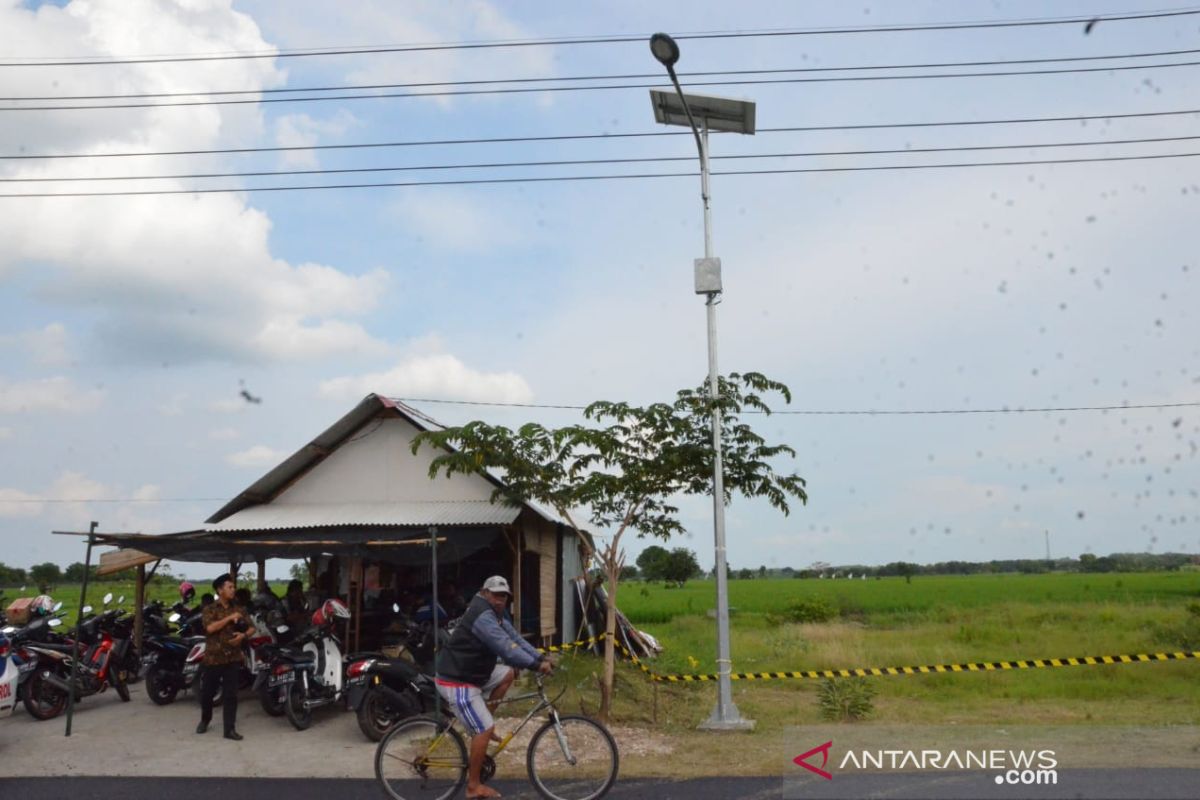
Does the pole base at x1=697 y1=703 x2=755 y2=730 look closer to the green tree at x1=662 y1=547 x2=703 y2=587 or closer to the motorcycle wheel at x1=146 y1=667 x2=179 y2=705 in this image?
the motorcycle wheel at x1=146 y1=667 x2=179 y2=705

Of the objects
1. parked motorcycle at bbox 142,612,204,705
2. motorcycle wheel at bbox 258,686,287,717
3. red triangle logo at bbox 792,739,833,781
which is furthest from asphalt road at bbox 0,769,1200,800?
parked motorcycle at bbox 142,612,204,705

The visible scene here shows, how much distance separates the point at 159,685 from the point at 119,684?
0.67 m

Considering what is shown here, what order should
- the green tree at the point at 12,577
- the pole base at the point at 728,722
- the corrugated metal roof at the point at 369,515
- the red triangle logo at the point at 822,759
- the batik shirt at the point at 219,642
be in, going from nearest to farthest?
1. the red triangle logo at the point at 822,759
2. the batik shirt at the point at 219,642
3. the pole base at the point at 728,722
4. the corrugated metal roof at the point at 369,515
5. the green tree at the point at 12,577

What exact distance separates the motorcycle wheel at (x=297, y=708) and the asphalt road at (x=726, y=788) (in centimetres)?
208

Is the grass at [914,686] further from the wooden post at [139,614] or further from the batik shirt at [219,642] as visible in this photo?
the wooden post at [139,614]

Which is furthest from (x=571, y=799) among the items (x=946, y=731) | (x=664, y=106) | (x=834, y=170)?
(x=834, y=170)

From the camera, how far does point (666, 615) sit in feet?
142

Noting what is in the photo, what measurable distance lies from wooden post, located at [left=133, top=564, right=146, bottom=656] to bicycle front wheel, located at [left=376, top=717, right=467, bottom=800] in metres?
9.05

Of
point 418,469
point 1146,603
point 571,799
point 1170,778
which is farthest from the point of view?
point 1146,603

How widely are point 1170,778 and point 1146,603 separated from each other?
34.2 metres

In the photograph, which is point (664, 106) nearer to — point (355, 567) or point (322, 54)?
point (322, 54)

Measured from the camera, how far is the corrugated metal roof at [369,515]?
1511cm

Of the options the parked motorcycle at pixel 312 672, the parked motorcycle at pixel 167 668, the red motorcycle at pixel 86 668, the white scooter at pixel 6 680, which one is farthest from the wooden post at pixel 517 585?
the white scooter at pixel 6 680

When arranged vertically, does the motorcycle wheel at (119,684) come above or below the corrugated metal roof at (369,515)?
below
